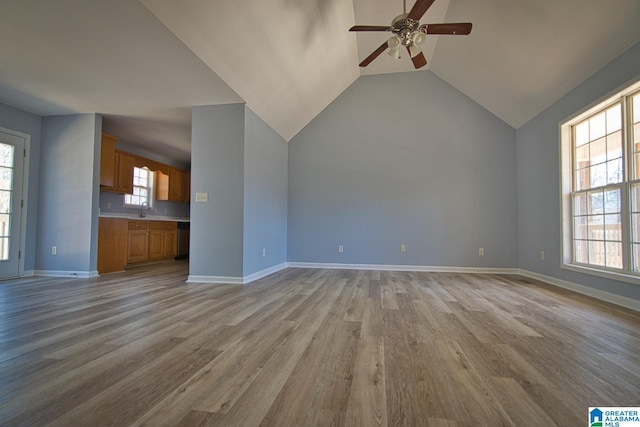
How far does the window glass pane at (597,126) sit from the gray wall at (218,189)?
4395mm

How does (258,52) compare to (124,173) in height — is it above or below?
above

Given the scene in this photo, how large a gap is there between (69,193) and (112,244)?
1.02 meters

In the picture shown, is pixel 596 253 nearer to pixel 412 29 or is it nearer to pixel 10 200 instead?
pixel 412 29

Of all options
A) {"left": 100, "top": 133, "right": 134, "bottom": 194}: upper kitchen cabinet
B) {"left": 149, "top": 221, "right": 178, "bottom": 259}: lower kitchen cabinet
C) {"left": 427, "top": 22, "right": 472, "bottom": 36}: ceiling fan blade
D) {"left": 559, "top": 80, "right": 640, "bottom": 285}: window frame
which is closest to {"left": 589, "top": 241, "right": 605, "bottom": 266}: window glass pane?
{"left": 559, "top": 80, "right": 640, "bottom": 285}: window frame

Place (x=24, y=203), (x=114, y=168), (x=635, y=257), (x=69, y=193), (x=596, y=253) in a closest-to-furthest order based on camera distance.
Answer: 1. (x=635, y=257)
2. (x=596, y=253)
3. (x=24, y=203)
4. (x=69, y=193)
5. (x=114, y=168)

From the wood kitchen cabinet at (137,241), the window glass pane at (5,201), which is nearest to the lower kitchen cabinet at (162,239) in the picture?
the wood kitchen cabinet at (137,241)

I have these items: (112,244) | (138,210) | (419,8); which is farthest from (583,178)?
(138,210)

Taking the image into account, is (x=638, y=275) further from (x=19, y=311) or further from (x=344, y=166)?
(x=19, y=311)

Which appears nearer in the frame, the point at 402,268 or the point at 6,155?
the point at 6,155

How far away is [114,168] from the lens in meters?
5.42

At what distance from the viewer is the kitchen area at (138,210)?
506 centimetres

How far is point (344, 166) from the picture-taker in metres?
5.80

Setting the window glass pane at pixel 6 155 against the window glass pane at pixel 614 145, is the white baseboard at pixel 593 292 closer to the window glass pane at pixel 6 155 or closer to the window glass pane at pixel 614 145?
the window glass pane at pixel 614 145

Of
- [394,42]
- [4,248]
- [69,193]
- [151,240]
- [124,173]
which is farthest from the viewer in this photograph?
[151,240]
